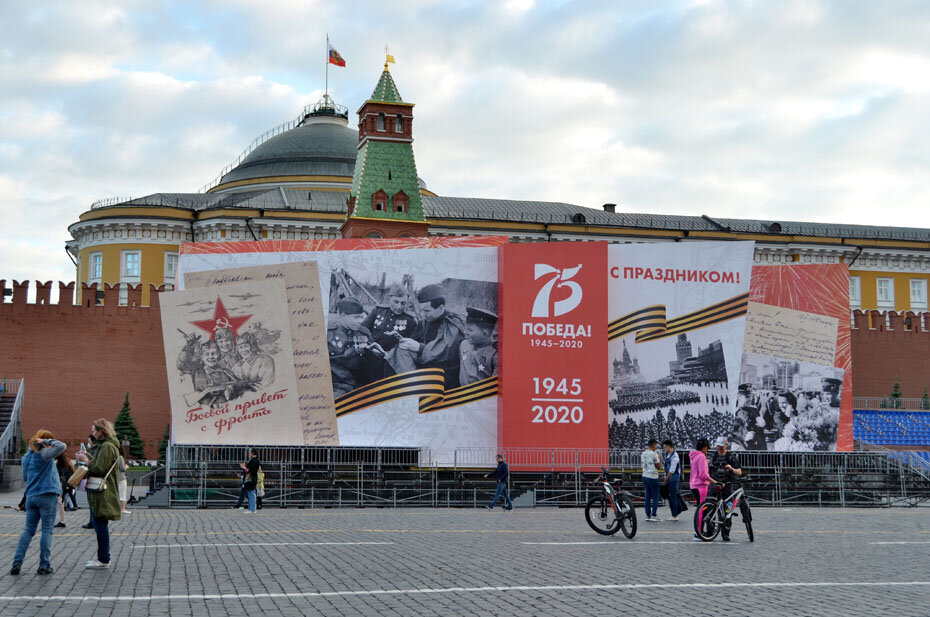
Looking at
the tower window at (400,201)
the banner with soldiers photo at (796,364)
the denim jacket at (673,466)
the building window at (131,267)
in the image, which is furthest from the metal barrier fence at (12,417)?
the banner with soldiers photo at (796,364)

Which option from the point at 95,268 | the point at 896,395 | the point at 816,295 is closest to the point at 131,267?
the point at 95,268

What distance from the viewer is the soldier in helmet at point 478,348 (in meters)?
31.2

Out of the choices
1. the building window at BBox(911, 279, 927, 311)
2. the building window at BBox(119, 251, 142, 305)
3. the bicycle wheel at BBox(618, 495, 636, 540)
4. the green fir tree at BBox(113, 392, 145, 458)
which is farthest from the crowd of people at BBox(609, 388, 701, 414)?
the building window at BBox(911, 279, 927, 311)

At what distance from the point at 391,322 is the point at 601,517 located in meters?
16.2

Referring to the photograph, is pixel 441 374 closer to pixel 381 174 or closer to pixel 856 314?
pixel 381 174

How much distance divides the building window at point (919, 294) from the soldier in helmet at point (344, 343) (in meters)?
40.9

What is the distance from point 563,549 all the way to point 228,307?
19061 millimetres

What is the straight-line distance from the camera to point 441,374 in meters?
31.0

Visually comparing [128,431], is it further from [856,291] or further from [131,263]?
[856,291]

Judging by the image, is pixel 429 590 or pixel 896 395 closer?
pixel 429 590

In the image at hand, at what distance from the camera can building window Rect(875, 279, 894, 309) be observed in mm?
60781

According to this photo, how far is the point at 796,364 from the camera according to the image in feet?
110

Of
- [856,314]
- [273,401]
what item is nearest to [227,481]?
[273,401]

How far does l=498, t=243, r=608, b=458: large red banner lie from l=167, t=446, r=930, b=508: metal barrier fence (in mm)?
758
